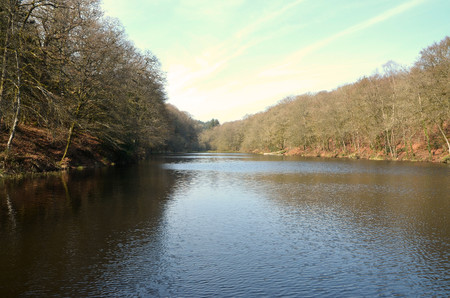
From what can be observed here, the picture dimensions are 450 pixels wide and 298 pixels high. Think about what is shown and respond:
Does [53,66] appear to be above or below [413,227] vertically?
above

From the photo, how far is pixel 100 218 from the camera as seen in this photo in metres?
12.3

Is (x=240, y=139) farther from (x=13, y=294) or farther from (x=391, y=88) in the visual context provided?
(x=13, y=294)

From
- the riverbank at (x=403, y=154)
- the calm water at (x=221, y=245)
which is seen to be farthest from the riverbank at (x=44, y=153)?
the riverbank at (x=403, y=154)

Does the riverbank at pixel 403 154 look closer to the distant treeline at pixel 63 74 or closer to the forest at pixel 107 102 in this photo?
the forest at pixel 107 102

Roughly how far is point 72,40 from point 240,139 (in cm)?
10735

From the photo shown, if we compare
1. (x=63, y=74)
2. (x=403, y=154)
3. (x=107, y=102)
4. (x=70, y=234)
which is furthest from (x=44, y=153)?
(x=403, y=154)

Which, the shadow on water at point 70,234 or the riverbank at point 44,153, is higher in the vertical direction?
the riverbank at point 44,153

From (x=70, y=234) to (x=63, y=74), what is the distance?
676 inches

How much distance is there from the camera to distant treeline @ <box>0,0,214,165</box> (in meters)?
20.9

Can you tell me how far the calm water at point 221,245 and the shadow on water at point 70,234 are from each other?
0.04 m

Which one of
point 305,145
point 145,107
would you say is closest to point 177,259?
point 145,107

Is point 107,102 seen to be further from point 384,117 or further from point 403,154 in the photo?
point 403,154

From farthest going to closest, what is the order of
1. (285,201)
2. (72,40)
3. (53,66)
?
1. (72,40)
2. (53,66)
3. (285,201)

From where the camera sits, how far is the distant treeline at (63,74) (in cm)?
2088
